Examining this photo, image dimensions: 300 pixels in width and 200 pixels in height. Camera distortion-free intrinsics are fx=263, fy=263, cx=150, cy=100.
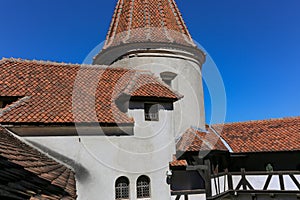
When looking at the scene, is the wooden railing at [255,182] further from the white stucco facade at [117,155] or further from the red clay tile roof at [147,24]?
the red clay tile roof at [147,24]

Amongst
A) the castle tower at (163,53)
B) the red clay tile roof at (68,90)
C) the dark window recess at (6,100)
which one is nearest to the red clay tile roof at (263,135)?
the castle tower at (163,53)

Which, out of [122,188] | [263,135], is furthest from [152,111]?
[263,135]

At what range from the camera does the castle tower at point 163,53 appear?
491 inches

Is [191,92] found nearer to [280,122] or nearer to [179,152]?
[179,152]

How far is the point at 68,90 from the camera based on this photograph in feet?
32.3

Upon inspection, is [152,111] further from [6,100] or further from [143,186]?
[6,100]

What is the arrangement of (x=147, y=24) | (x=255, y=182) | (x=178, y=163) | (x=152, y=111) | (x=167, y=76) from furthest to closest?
(x=147, y=24) → (x=167, y=76) → (x=255, y=182) → (x=152, y=111) → (x=178, y=163)

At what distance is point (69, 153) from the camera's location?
847 centimetres

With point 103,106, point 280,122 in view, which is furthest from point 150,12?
point 280,122

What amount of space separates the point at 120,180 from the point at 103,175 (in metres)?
0.69

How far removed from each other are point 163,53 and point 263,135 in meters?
6.11

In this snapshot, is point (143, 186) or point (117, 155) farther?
point (143, 186)

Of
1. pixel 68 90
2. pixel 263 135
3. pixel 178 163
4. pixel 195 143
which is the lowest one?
pixel 178 163

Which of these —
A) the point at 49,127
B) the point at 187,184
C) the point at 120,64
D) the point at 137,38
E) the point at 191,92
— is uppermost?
the point at 137,38
